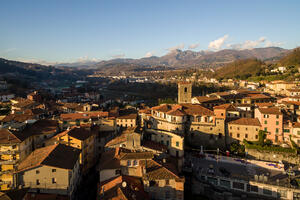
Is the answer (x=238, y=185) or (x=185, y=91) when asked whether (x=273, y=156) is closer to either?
(x=238, y=185)

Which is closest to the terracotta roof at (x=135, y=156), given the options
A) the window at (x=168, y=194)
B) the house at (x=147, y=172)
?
the house at (x=147, y=172)

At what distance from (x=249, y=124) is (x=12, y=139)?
37089mm

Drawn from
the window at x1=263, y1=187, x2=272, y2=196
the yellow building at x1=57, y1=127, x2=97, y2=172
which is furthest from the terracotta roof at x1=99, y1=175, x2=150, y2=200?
the window at x1=263, y1=187, x2=272, y2=196

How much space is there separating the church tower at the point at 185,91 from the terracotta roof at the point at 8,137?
37.0 meters

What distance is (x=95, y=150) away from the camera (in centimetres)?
3481

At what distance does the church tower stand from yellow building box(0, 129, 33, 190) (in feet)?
121

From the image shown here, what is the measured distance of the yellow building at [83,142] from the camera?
30078mm

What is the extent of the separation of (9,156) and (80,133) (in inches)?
365

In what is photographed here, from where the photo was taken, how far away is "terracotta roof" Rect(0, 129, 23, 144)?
27300 millimetres

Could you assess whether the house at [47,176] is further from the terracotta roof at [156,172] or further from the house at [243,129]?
the house at [243,129]

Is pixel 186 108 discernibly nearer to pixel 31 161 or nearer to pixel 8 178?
pixel 31 161

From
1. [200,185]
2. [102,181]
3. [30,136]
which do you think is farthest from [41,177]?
[200,185]

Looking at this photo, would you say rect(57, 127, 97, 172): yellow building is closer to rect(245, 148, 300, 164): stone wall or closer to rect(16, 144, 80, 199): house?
rect(16, 144, 80, 199): house

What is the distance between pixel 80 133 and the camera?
32.2 metres
